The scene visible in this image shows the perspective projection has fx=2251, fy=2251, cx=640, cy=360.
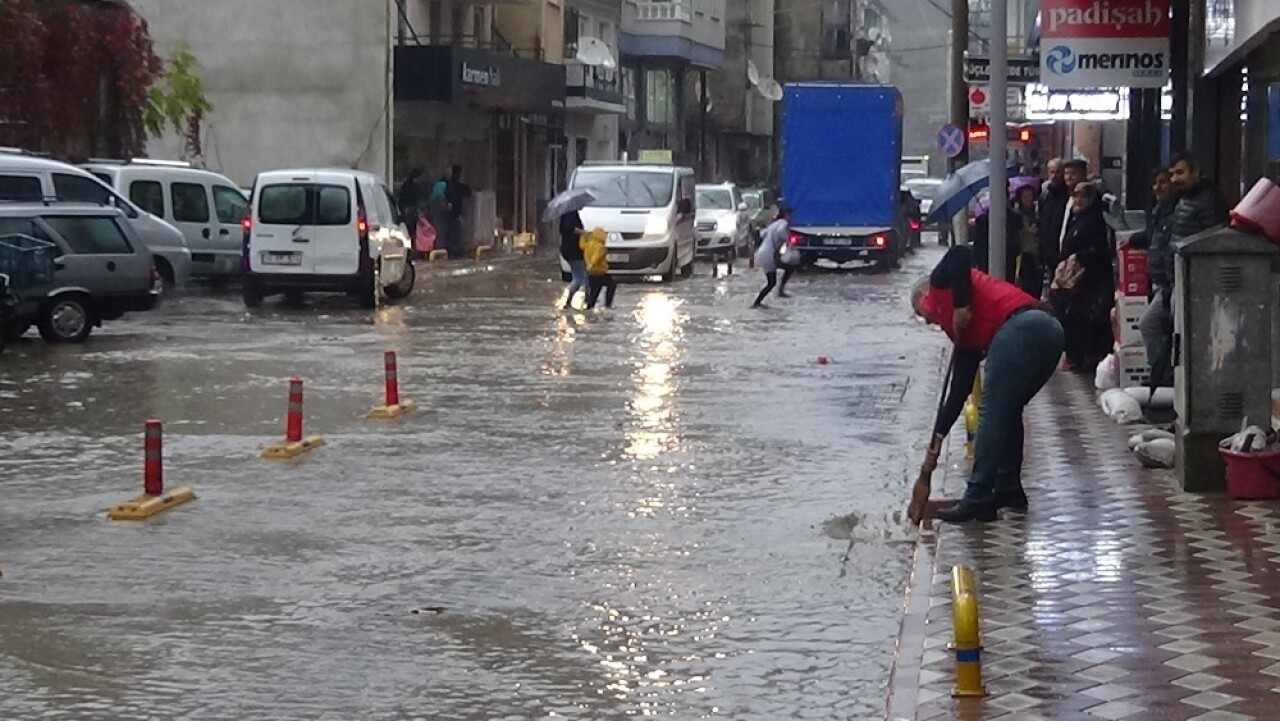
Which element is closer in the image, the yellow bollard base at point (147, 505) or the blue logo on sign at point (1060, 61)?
the yellow bollard base at point (147, 505)

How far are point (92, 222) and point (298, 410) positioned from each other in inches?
398

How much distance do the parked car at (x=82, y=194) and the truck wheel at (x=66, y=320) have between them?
145 cm

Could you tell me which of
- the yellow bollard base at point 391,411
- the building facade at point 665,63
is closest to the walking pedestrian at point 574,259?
the yellow bollard base at point 391,411

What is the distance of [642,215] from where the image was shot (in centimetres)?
3797

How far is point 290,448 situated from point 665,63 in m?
60.8

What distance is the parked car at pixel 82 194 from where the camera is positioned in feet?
89.4

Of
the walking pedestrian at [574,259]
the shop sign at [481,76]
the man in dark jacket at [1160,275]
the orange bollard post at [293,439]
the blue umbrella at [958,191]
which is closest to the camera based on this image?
the orange bollard post at [293,439]

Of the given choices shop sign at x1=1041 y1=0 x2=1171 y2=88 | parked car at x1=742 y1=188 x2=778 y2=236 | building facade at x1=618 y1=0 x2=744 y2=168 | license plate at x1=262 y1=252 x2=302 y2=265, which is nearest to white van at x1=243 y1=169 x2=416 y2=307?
license plate at x1=262 y1=252 x2=302 y2=265

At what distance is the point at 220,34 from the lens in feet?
161

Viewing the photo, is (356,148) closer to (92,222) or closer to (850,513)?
(92,222)

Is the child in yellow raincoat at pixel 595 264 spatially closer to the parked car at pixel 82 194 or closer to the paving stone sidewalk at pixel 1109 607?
the parked car at pixel 82 194

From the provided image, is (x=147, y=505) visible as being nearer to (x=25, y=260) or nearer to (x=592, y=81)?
(x=25, y=260)

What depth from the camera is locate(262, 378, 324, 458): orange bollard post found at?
1488 centimetres

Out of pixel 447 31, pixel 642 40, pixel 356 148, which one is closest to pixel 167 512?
pixel 356 148
